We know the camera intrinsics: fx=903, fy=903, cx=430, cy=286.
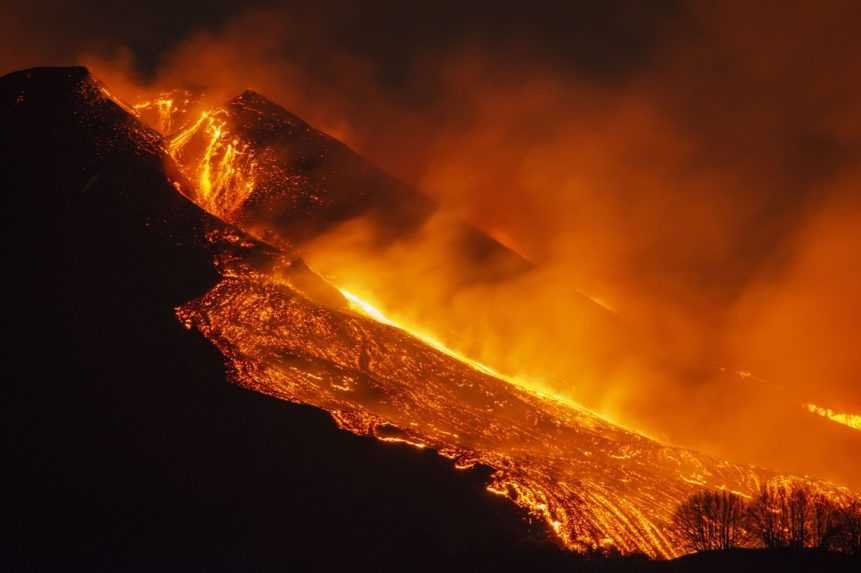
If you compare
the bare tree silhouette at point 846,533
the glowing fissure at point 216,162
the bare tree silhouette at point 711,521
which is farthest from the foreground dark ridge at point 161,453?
the glowing fissure at point 216,162

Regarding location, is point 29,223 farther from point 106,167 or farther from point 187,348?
point 187,348

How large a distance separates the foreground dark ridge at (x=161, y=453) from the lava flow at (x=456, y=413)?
0.81m

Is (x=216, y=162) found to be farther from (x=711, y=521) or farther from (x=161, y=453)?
(x=711, y=521)

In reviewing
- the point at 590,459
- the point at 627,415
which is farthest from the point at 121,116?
the point at 627,415

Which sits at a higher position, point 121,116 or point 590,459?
point 121,116

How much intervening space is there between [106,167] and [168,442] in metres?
13.2

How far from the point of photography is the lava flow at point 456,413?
69.6 ft

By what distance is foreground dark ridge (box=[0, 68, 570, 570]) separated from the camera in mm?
17484

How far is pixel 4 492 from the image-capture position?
17.9m

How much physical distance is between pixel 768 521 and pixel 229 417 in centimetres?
1266

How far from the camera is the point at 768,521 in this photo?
20516 millimetres

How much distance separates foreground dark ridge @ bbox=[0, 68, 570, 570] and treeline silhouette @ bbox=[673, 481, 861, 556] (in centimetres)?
450

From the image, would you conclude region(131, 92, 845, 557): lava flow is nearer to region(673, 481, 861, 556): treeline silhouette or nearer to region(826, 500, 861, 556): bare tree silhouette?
region(673, 481, 861, 556): treeline silhouette

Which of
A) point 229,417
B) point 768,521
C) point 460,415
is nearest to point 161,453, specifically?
point 229,417
